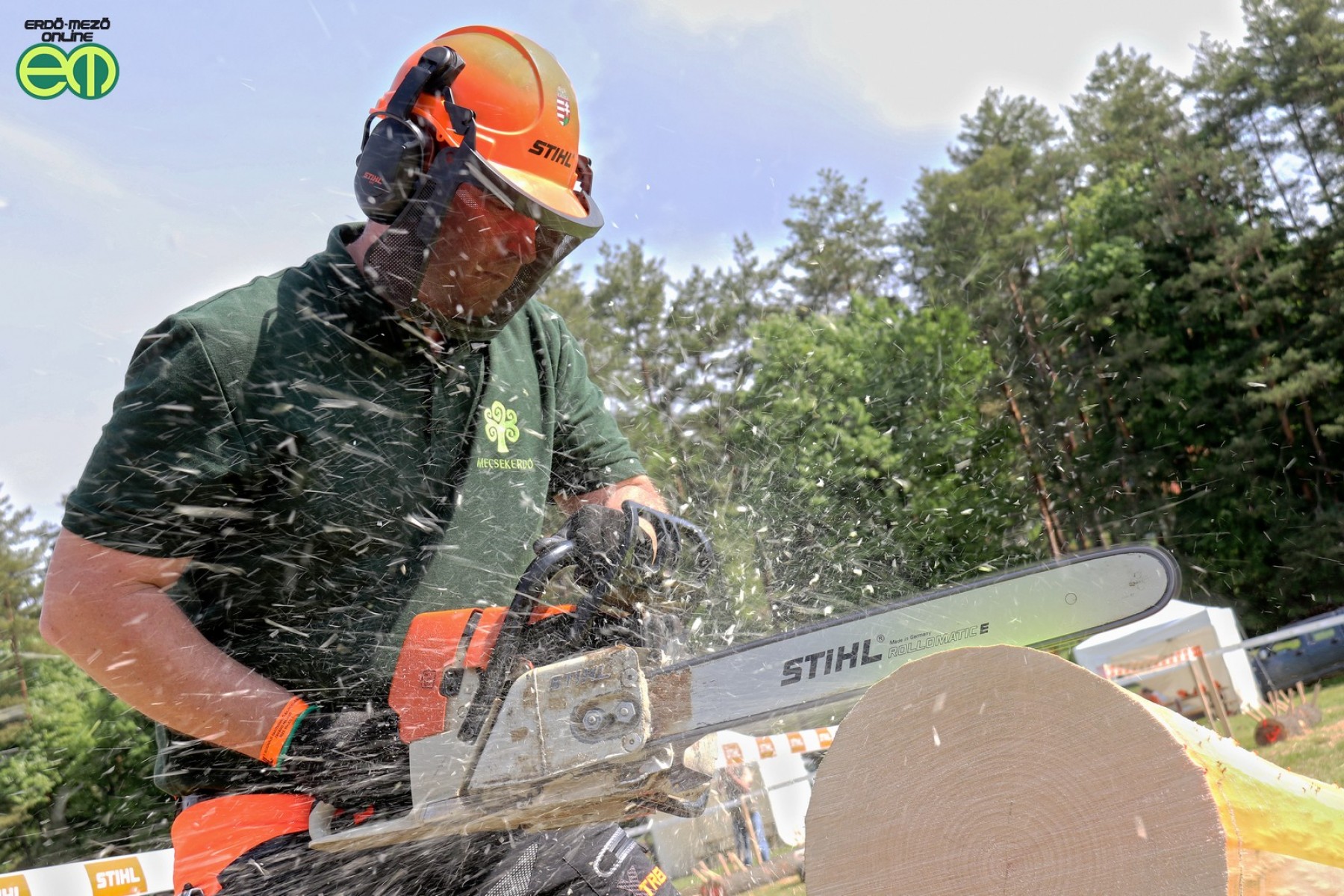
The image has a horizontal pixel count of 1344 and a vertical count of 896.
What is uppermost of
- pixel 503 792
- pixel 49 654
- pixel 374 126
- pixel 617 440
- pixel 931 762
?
pixel 49 654

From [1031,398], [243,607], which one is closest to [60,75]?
[243,607]

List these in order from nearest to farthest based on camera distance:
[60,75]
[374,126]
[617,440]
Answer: [374,126] → [617,440] → [60,75]

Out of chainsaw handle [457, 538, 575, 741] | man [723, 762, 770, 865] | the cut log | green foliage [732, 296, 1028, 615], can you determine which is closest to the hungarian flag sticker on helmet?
chainsaw handle [457, 538, 575, 741]

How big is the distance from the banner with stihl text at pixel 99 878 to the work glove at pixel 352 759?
4.73 metres

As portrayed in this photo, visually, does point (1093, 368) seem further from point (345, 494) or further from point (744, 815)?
point (345, 494)

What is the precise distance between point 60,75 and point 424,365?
4177mm

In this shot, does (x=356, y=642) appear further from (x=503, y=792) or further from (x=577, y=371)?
(x=577, y=371)

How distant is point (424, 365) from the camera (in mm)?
1940

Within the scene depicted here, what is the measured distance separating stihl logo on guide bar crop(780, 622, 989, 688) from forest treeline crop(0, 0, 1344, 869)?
12896 mm

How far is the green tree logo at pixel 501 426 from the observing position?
6.63 feet

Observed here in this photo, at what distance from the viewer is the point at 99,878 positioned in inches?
216

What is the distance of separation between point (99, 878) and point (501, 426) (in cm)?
500

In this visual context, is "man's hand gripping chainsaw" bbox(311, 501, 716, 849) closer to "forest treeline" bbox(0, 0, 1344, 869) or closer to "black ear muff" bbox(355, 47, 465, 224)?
"black ear muff" bbox(355, 47, 465, 224)

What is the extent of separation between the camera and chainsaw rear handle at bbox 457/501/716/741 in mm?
1559
